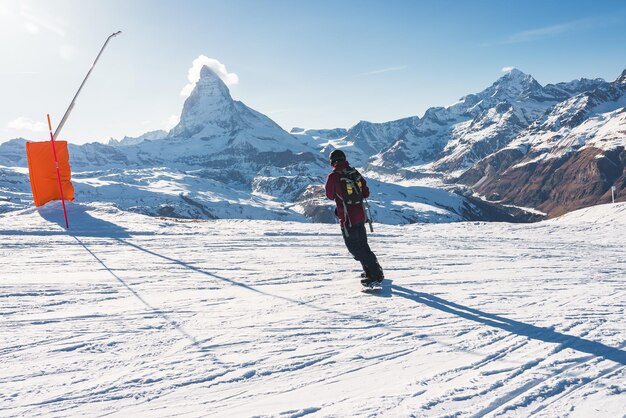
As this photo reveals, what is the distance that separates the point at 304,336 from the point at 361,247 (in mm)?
2965

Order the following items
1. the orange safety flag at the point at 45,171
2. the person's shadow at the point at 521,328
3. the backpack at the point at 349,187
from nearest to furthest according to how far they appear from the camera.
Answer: the person's shadow at the point at 521,328
the backpack at the point at 349,187
the orange safety flag at the point at 45,171

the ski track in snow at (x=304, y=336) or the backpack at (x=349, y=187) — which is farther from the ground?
the backpack at (x=349, y=187)

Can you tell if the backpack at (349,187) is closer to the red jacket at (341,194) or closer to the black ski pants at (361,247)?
the red jacket at (341,194)

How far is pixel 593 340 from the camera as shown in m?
5.26

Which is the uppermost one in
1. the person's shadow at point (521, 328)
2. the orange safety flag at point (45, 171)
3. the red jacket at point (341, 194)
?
the orange safety flag at point (45, 171)

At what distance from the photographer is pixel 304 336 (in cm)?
558

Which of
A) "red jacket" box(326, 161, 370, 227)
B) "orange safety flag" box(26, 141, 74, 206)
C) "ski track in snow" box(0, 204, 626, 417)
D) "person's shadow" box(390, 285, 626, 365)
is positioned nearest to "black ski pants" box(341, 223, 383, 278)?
"red jacket" box(326, 161, 370, 227)

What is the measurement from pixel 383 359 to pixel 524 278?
19.2 feet

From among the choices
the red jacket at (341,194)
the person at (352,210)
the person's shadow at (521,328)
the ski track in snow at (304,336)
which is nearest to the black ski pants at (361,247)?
the person at (352,210)

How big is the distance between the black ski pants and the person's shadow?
566mm

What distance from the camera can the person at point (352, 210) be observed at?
8.03 meters

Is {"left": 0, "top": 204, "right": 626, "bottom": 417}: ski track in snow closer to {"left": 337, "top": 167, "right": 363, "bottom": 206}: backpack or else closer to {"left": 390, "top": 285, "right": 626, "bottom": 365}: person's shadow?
{"left": 390, "top": 285, "right": 626, "bottom": 365}: person's shadow

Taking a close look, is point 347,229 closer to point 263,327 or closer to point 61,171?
point 263,327

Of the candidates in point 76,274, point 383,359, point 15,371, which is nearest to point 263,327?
point 383,359
